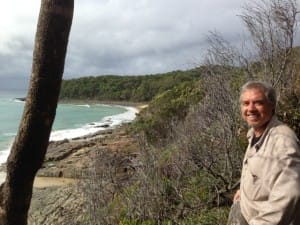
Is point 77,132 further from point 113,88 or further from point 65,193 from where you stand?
point 113,88

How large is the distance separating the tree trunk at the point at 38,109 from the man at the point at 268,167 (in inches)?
49.4

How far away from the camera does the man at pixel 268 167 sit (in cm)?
259

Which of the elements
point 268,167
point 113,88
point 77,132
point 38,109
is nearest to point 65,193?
point 38,109

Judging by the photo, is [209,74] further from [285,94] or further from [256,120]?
[256,120]

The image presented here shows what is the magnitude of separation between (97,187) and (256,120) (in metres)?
10.3

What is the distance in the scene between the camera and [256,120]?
2.96 m

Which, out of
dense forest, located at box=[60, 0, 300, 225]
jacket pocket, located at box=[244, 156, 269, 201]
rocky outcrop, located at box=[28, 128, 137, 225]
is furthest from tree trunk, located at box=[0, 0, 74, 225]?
rocky outcrop, located at box=[28, 128, 137, 225]

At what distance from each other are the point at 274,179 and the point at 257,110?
490mm

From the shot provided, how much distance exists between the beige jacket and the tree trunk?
4.54 ft

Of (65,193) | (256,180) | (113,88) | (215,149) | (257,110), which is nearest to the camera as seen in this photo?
(256,180)

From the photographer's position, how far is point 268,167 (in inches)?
106

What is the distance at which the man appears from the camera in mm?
2588

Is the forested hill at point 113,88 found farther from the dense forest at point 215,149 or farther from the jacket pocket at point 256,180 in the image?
the jacket pocket at point 256,180

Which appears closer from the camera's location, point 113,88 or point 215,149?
point 215,149
